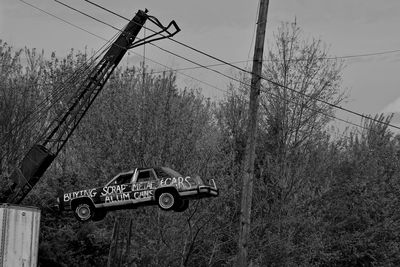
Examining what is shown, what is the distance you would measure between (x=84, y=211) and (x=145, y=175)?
6.26 feet

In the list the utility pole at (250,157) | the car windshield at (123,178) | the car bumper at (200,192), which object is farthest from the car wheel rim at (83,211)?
the utility pole at (250,157)

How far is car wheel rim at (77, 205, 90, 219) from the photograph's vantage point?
55.4 feet

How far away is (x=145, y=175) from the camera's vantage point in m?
16.6

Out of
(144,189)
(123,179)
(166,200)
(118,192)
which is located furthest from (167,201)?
(123,179)

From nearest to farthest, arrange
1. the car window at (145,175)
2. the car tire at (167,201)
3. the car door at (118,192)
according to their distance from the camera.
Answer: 1. the car tire at (167,201)
2. the car door at (118,192)
3. the car window at (145,175)

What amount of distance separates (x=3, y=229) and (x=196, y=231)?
10.9m

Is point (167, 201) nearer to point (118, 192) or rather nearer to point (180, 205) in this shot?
point (180, 205)

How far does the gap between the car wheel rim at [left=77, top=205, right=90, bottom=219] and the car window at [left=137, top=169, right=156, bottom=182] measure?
63.1 inches

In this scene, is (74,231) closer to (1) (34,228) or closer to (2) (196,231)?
(2) (196,231)

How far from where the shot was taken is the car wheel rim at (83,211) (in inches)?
664

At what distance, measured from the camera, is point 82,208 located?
667 inches

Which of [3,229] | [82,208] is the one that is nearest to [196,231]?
[82,208]

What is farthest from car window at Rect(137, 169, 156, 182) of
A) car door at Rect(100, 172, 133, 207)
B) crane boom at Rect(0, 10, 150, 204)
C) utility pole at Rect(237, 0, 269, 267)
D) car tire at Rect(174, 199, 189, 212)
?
crane boom at Rect(0, 10, 150, 204)

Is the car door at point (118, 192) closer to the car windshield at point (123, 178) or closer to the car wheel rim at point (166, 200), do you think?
the car windshield at point (123, 178)
